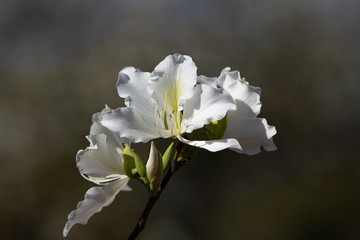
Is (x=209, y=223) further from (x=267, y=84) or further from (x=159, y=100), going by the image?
(x=159, y=100)

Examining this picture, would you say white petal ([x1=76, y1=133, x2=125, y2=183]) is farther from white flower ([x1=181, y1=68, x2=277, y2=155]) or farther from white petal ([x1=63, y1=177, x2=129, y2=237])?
white flower ([x1=181, y1=68, x2=277, y2=155])

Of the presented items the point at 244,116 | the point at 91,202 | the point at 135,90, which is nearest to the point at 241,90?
the point at 244,116

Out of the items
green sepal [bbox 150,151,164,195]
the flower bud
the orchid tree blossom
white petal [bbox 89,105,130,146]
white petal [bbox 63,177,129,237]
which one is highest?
the orchid tree blossom

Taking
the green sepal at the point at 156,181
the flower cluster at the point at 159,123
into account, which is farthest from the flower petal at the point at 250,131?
the green sepal at the point at 156,181

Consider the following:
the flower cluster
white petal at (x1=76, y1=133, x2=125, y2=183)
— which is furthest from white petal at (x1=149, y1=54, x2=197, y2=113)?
white petal at (x1=76, y1=133, x2=125, y2=183)

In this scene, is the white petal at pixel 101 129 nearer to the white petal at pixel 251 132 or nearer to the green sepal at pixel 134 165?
the green sepal at pixel 134 165

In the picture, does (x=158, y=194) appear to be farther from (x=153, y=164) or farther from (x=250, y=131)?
(x=250, y=131)
